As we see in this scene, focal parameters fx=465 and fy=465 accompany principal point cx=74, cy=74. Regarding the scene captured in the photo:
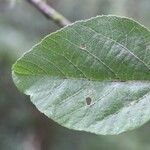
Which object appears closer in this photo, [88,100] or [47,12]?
[88,100]

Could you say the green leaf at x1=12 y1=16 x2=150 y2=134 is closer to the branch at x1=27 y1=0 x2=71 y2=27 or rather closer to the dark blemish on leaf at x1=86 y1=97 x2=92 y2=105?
the dark blemish on leaf at x1=86 y1=97 x2=92 y2=105

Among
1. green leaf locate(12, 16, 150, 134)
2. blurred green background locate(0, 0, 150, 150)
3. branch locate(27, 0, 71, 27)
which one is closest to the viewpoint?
green leaf locate(12, 16, 150, 134)

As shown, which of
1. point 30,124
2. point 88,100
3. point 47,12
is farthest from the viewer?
point 30,124

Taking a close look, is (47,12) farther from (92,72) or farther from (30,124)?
(30,124)

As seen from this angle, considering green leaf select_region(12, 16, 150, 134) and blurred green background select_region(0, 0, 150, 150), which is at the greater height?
green leaf select_region(12, 16, 150, 134)

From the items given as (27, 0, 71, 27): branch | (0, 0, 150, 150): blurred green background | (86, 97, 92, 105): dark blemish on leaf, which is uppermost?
(86, 97, 92, 105): dark blemish on leaf

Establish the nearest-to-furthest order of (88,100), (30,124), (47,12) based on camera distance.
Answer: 1. (88,100)
2. (47,12)
3. (30,124)

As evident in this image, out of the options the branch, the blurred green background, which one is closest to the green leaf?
the branch

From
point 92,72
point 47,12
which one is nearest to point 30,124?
point 47,12

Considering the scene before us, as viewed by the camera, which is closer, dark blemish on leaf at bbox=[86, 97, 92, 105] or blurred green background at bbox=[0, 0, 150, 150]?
dark blemish on leaf at bbox=[86, 97, 92, 105]
